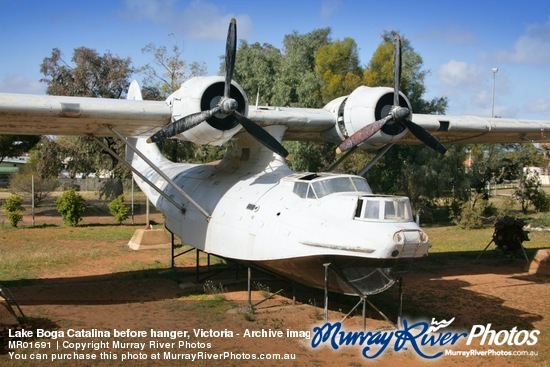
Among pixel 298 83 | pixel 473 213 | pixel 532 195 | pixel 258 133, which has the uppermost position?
pixel 298 83

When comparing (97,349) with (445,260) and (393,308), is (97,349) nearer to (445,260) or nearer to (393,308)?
(393,308)

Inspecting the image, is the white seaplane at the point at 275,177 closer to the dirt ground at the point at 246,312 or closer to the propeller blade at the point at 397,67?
the propeller blade at the point at 397,67

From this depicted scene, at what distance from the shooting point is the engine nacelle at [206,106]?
1200cm

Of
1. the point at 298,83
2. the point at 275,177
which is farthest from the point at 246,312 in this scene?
the point at 298,83

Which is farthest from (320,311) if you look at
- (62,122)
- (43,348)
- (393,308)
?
(62,122)

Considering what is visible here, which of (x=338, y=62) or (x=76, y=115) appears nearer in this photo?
(x=76, y=115)

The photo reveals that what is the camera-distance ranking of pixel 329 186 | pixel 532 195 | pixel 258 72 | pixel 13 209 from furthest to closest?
pixel 258 72
pixel 532 195
pixel 13 209
pixel 329 186

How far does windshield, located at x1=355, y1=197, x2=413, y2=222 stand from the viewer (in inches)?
386

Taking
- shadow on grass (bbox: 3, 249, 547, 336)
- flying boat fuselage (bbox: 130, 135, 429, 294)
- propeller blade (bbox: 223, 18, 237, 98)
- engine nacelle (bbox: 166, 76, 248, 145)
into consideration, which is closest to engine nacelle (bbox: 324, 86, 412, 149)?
flying boat fuselage (bbox: 130, 135, 429, 294)

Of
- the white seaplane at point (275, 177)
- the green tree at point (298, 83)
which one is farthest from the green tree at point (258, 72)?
the white seaplane at point (275, 177)

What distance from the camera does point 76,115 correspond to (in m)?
11.6

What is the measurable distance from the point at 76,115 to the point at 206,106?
9.41ft

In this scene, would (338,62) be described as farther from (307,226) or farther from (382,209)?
(382,209)

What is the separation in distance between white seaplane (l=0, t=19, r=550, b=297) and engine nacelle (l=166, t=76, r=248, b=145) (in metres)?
0.02
